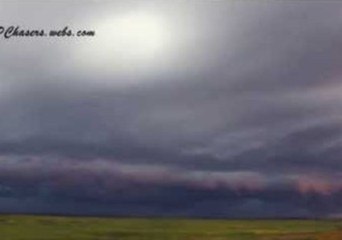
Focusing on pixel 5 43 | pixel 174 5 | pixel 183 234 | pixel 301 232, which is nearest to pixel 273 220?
pixel 301 232

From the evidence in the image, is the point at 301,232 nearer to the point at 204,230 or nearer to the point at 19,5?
the point at 204,230

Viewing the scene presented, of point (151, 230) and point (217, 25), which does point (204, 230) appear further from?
point (217, 25)

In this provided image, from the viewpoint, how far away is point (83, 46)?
4000mm

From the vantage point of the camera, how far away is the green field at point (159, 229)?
397cm

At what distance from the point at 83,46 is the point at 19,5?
53 cm

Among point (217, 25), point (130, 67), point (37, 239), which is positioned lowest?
point (37, 239)

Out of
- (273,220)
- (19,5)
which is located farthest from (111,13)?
(273,220)

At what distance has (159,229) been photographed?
4027 mm

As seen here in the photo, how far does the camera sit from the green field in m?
3.97

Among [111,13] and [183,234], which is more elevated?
[111,13]

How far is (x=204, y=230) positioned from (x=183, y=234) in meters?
0.14

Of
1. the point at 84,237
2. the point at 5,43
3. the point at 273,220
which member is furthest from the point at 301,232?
the point at 5,43

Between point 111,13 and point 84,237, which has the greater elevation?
point 111,13

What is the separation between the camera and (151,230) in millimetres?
4004
